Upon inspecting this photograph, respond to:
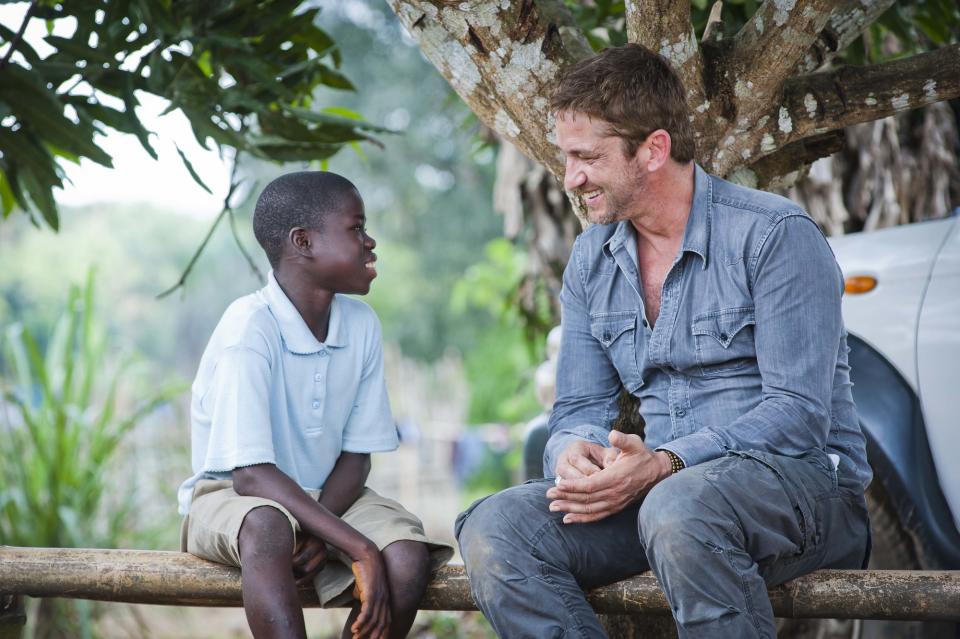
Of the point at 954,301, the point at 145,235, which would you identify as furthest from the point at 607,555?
the point at 145,235

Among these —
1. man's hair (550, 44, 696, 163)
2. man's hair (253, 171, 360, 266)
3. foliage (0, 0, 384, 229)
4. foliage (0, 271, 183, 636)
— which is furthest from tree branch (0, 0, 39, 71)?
foliage (0, 271, 183, 636)

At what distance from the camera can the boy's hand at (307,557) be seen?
241cm

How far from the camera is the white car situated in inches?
108

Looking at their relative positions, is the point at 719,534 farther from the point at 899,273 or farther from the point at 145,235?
the point at 145,235

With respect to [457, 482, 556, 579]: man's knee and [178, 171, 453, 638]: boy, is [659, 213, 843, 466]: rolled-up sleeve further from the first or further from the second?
[178, 171, 453, 638]: boy

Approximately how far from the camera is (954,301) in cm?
279

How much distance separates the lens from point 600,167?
241 centimetres

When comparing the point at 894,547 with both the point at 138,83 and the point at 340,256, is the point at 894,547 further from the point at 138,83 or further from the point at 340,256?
the point at 138,83

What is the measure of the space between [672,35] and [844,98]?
1.69 feet

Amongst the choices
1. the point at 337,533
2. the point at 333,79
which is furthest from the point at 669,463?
the point at 333,79

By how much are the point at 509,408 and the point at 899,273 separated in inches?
242

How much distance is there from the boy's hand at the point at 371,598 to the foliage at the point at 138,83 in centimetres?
140

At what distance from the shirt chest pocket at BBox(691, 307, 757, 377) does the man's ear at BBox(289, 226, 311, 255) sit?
3.60 feet

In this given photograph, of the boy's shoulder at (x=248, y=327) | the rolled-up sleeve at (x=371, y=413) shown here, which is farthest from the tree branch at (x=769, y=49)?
the boy's shoulder at (x=248, y=327)
